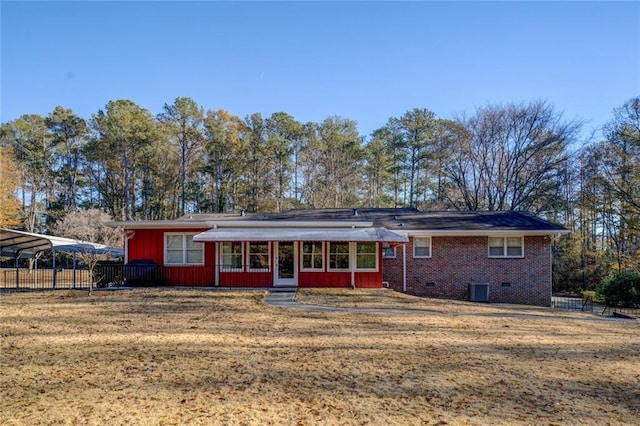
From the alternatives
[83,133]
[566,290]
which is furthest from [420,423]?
[83,133]

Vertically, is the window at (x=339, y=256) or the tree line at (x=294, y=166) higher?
the tree line at (x=294, y=166)

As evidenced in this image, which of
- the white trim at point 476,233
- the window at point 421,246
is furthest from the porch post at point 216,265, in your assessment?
the window at point 421,246

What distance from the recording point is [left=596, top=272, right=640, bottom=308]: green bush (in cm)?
1686

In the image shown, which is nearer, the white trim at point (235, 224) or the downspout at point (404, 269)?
the white trim at point (235, 224)

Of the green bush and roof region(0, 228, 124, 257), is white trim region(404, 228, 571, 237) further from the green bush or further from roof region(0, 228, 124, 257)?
roof region(0, 228, 124, 257)

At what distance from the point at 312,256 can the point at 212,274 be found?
13.6 feet

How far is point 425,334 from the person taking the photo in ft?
27.3

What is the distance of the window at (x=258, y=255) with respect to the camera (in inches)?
670

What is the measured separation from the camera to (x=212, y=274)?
56.4 feet

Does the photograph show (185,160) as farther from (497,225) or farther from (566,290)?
(566,290)

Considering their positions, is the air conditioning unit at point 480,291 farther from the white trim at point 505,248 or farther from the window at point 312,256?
the window at point 312,256

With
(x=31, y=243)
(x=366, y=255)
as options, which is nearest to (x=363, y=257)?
(x=366, y=255)

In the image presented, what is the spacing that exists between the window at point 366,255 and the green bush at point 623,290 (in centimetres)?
1004

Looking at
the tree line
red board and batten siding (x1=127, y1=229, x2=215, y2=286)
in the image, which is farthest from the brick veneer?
the tree line
